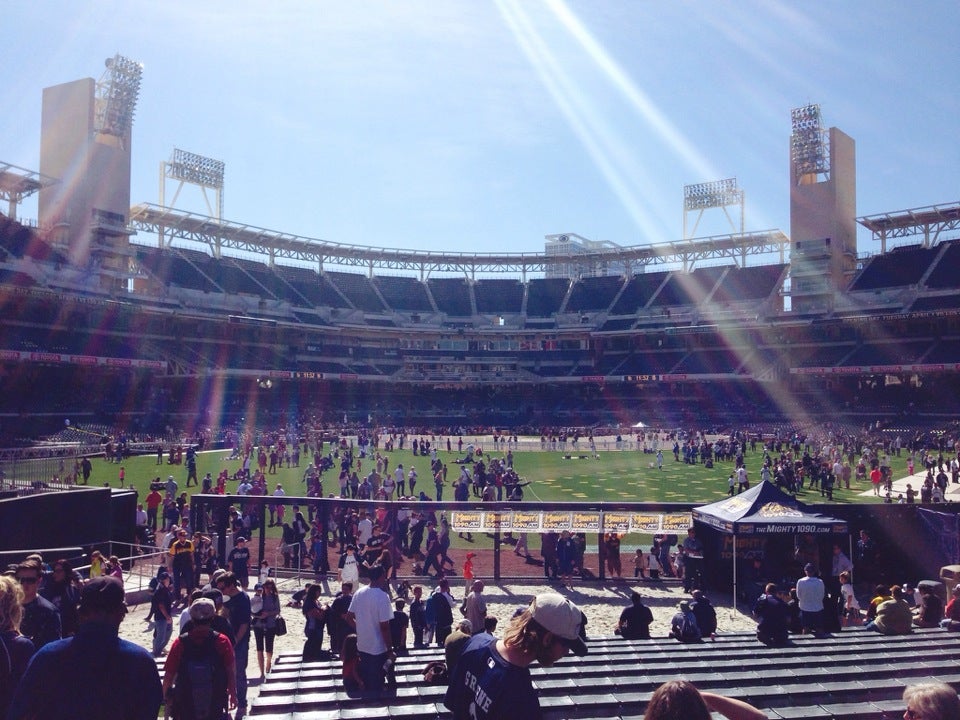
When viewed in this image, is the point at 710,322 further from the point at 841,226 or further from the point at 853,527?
the point at 853,527

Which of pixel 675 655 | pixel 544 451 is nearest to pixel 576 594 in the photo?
pixel 675 655

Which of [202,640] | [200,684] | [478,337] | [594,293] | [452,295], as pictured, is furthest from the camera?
[452,295]

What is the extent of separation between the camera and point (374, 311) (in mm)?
82125

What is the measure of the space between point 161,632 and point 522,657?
8.73 m

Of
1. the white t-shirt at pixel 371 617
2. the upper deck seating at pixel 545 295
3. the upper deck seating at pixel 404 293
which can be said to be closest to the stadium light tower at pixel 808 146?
the upper deck seating at pixel 545 295

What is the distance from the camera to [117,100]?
210 feet

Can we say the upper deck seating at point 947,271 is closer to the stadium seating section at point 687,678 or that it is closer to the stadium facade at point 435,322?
the stadium facade at point 435,322

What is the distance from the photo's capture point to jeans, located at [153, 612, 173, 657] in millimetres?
9859

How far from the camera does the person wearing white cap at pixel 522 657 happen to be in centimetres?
291

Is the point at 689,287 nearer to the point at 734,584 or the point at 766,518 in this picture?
the point at 734,584

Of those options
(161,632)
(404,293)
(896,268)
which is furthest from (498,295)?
(161,632)

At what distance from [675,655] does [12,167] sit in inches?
2484

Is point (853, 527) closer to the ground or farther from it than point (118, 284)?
closer to the ground

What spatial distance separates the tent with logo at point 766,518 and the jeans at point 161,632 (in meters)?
9.58
